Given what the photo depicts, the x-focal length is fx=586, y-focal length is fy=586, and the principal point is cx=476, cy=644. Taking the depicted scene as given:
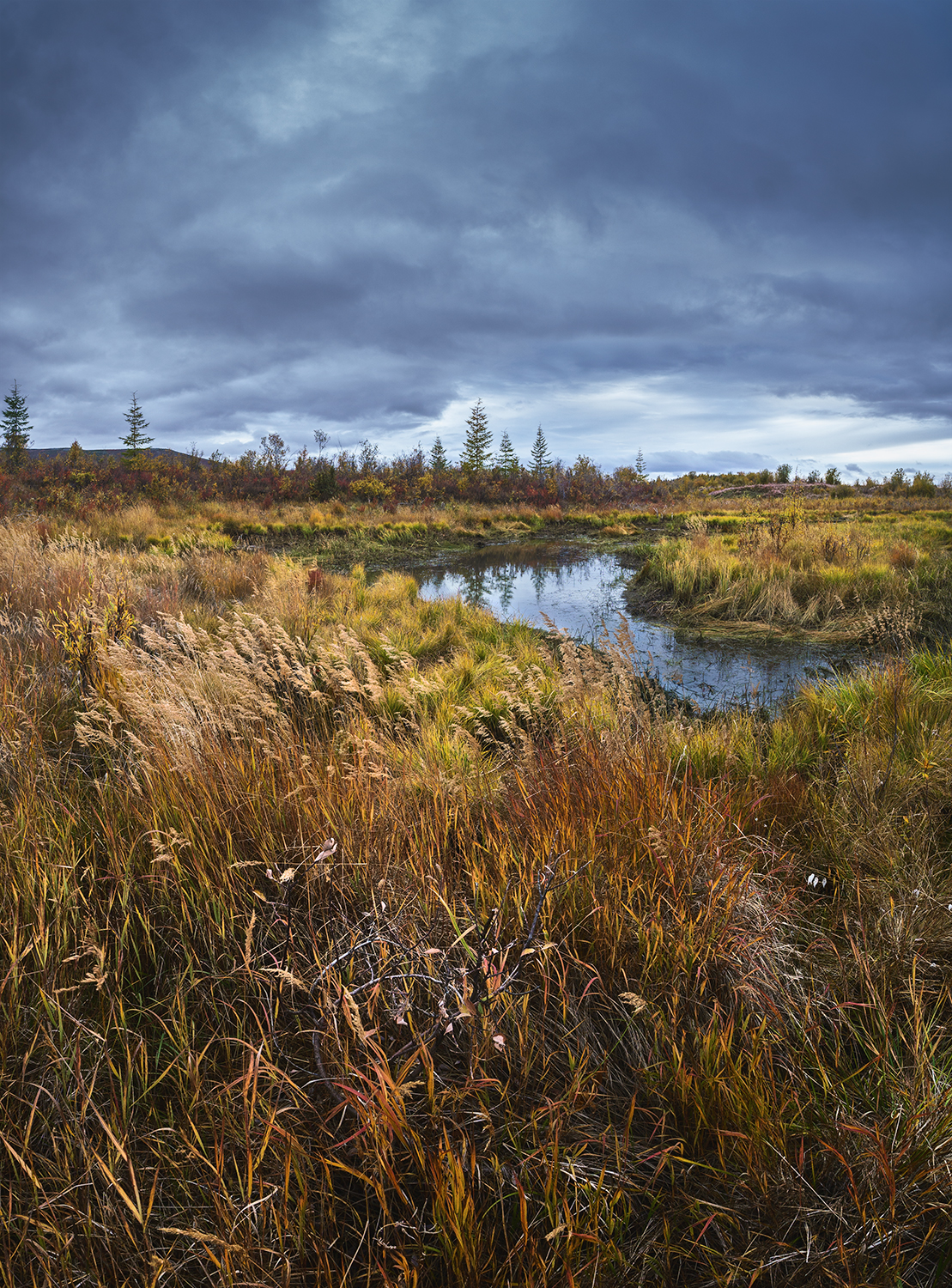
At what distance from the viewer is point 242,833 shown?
209 centimetres

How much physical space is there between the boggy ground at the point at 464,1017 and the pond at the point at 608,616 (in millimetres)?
1758

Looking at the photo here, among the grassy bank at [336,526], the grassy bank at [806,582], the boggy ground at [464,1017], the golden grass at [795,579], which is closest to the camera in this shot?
the boggy ground at [464,1017]

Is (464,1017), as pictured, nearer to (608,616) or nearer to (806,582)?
(608,616)

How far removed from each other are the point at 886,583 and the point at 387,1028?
9.24 metres

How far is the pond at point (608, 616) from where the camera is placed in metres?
5.94

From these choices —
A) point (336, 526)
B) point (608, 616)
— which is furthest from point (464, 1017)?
point (336, 526)

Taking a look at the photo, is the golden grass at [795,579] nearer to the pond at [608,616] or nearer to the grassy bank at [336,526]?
the pond at [608,616]

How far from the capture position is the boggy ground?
3.52 feet

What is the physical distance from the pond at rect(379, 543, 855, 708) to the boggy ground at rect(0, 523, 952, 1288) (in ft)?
5.77

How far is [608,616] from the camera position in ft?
29.5

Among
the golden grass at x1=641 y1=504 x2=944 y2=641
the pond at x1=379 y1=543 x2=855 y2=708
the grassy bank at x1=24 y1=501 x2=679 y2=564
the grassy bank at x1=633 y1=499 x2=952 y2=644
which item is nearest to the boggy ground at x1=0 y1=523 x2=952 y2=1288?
the pond at x1=379 y1=543 x2=855 y2=708

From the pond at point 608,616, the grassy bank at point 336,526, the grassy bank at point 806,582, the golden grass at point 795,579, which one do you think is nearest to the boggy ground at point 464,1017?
the pond at point 608,616

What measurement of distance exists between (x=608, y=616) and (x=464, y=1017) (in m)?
8.10

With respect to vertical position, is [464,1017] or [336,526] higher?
[336,526]
